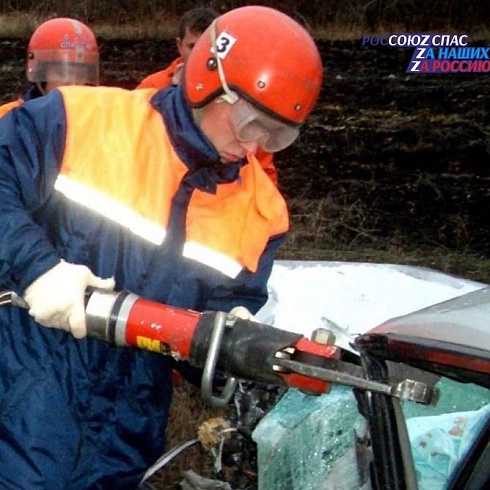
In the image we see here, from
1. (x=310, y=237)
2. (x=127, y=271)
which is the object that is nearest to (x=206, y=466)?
(x=127, y=271)

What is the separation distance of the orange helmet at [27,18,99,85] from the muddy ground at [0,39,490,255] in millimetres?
2533

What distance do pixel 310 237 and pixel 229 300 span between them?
155 inches

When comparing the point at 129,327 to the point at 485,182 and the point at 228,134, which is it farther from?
the point at 485,182

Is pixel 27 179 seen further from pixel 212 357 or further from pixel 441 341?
pixel 441 341

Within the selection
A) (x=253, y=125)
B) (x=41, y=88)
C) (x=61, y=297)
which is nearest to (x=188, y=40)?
(x=41, y=88)

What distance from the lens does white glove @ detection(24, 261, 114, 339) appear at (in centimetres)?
203

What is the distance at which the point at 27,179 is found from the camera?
2174 mm

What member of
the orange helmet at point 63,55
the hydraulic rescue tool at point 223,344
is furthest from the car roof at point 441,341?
the orange helmet at point 63,55

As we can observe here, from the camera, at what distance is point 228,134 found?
2.30 m

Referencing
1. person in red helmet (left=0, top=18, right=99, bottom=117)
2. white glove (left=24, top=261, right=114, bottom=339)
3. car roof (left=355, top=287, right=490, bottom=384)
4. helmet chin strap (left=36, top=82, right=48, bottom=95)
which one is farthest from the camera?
person in red helmet (left=0, top=18, right=99, bottom=117)

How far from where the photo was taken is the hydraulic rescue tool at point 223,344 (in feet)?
5.98

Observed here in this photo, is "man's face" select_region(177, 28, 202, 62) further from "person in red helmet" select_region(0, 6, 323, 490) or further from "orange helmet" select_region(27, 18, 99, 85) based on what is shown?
"person in red helmet" select_region(0, 6, 323, 490)
